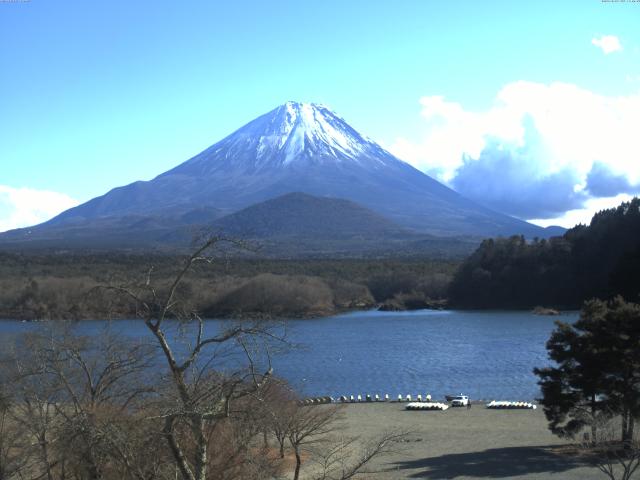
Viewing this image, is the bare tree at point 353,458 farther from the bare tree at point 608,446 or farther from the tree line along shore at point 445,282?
the tree line along shore at point 445,282

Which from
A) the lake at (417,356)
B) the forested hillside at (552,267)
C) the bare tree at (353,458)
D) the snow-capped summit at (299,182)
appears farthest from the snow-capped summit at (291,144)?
the bare tree at (353,458)

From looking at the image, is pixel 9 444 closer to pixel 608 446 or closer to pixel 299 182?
pixel 608 446

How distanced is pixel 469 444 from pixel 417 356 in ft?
45.4

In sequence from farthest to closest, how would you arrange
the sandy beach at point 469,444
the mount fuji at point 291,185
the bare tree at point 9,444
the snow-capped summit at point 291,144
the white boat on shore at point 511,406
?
the snow-capped summit at point 291,144 < the mount fuji at point 291,185 < the white boat on shore at point 511,406 < the sandy beach at point 469,444 < the bare tree at point 9,444

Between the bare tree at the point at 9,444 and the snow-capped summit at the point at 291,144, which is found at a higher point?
the snow-capped summit at the point at 291,144

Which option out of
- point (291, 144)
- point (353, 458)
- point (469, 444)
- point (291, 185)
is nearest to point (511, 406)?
point (469, 444)

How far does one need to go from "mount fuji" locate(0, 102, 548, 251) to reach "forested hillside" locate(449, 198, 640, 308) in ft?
145

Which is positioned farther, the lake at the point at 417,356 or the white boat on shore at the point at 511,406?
the lake at the point at 417,356

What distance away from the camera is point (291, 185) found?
114m

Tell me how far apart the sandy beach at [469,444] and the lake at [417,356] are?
258cm

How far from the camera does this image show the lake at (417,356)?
22.0 meters

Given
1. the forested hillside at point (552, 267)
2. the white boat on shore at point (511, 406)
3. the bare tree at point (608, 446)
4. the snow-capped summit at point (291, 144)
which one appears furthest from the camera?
the snow-capped summit at point (291, 144)

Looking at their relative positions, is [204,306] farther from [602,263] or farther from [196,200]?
[196,200]

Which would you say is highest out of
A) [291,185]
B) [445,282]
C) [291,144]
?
[291,144]
